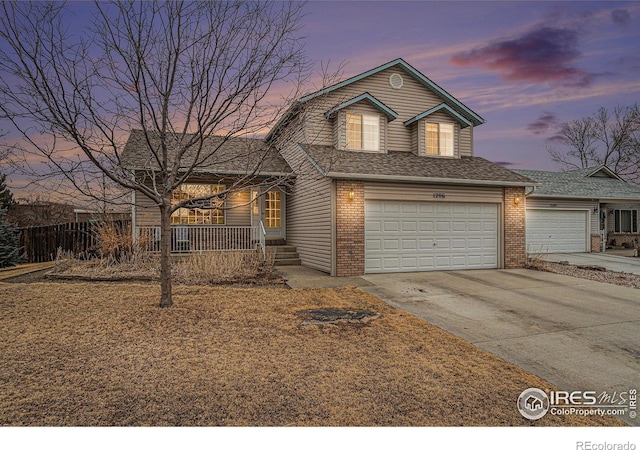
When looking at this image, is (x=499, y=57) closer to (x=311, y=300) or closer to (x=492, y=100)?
(x=492, y=100)

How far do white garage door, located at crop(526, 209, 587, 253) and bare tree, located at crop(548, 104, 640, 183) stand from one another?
19.6 m

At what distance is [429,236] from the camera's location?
11.9 meters

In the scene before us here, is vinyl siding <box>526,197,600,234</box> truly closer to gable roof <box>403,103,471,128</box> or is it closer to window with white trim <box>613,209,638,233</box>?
window with white trim <box>613,209,638,233</box>

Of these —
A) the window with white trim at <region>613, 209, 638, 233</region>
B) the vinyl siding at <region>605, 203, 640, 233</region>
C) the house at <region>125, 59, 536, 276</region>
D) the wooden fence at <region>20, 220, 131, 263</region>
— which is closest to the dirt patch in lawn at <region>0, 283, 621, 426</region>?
the house at <region>125, 59, 536, 276</region>

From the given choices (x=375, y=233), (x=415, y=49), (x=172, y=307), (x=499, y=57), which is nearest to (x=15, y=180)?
(x=172, y=307)

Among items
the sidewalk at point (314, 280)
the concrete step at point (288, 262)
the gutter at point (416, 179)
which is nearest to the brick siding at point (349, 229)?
the gutter at point (416, 179)

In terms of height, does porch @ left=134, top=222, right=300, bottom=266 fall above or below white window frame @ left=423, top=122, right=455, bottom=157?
below

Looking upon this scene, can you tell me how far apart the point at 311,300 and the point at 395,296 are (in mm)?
2038

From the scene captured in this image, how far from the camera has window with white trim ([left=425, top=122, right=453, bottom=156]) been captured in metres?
13.9

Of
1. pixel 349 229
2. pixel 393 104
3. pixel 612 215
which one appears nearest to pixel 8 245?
pixel 349 229

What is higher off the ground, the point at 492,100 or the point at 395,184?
the point at 492,100

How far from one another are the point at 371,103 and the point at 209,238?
25.2 ft

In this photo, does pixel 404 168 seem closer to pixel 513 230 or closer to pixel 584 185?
pixel 513 230

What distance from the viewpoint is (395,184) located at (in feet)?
37.3
